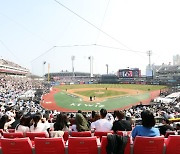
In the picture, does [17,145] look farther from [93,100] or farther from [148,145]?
[93,100]

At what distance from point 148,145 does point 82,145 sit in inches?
47.6

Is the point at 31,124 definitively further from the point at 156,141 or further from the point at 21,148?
the point at 156,141

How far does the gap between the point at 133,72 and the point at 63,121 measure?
93.7 m

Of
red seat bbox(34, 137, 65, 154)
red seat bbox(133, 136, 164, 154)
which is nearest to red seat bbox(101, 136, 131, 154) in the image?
red seat bbox(133, 136, 164, 154)

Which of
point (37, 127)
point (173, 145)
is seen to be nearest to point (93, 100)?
point (37, 127)

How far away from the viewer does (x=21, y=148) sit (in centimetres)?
433

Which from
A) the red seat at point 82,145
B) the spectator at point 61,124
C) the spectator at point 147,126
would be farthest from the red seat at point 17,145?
the spectator at point 147,126

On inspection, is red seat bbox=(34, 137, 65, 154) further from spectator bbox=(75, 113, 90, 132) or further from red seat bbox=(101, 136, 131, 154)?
spectator bbox=(75, 113, 90, 132)

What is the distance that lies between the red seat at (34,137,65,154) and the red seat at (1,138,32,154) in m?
0.16

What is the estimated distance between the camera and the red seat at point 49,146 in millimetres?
4270

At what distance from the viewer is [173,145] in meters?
4.30

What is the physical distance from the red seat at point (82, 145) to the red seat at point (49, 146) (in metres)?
0.17

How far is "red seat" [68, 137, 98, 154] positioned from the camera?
426 cm

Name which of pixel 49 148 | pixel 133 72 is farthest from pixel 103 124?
pixel 133 72
